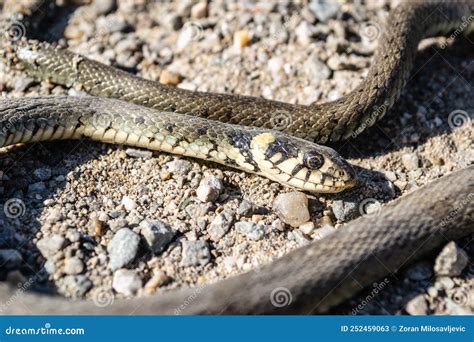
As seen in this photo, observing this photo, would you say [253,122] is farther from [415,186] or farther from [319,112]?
[415,186]

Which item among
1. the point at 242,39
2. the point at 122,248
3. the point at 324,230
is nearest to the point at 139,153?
the point at 122,248

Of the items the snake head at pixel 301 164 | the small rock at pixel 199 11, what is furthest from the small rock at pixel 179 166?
the small rock at pixel 199 11

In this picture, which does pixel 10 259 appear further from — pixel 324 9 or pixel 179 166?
pixel 324 9

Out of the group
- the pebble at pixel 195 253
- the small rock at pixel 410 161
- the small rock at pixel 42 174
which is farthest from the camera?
the small rock at pixel 410 161

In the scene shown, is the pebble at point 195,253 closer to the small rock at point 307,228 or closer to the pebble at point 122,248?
the pebble at point 122,248

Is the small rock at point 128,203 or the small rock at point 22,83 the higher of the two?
the small rock at point 128,203
